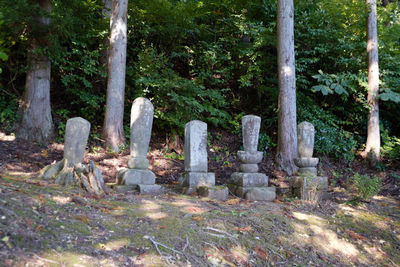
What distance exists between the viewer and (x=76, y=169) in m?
4.61

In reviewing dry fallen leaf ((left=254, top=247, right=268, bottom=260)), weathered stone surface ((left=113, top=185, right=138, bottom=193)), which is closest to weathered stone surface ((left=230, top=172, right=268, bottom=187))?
weathered stone surface ((left=113, top=185, right=138, bottom=193))

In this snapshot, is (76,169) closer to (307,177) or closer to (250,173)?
(250,173)

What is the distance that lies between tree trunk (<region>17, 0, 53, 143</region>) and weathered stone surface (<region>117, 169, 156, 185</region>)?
147 inches

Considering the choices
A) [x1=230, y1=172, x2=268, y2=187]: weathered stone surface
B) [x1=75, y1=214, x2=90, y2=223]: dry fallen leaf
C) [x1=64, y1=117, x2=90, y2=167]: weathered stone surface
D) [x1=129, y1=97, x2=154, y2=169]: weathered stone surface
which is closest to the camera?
[x1=75, y1=214, x2=90, y2=223]: dry fallen leaf

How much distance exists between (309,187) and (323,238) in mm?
1686

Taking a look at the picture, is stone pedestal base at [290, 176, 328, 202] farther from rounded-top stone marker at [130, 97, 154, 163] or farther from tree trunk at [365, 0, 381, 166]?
tree trunk at [365, 0, 381, 166]

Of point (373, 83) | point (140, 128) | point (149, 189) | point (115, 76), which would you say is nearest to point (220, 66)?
point (115, 76)

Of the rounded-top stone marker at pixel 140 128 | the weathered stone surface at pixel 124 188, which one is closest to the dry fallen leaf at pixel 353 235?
the weathered stone surface at pixel 124 188

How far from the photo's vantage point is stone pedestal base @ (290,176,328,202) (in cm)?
539

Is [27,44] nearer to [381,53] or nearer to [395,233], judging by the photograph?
[395,233]

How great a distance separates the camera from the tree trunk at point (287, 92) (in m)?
8.13

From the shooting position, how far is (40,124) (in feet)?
25.8

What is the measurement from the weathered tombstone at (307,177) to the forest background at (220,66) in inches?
130

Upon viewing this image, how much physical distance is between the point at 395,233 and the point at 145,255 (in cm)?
393
